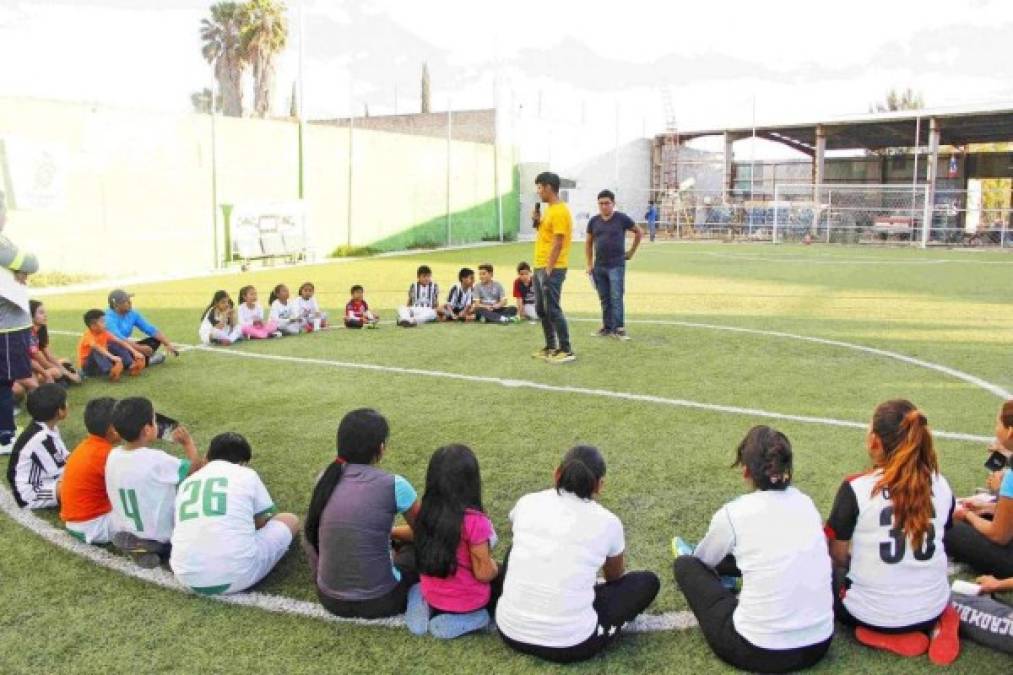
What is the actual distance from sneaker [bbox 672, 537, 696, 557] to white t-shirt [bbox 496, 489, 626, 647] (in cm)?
82

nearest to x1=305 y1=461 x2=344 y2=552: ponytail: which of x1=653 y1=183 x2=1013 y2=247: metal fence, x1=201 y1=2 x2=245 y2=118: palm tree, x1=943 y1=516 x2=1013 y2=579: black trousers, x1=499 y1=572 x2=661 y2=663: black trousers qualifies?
x1=499 y1=572 x2=661 y2=663: black trousers

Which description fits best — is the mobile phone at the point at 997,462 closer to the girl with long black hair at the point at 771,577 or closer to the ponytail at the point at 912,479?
the ponytail at the point at 912,479

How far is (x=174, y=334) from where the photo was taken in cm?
1245

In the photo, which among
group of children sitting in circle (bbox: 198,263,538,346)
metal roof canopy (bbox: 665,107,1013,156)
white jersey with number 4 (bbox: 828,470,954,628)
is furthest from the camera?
metal roof canopy (bbox: 665,107,1013,156)

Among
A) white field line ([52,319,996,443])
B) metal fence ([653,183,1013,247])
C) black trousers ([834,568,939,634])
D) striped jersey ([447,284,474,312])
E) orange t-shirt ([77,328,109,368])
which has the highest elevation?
metal fence ([653,183,1013,247])

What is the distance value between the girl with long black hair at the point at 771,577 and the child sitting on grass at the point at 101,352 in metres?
7.58

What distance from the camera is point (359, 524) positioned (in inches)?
157

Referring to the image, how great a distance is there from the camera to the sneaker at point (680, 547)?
443cm

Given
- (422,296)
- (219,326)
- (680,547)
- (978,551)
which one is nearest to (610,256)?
(422,296)

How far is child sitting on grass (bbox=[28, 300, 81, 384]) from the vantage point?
8938 millimetres

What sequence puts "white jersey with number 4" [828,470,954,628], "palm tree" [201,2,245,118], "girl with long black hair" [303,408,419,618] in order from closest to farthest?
"white jersey with number 4" [828,470,954,628], "girl with long black hair" [303,408,419,618], "palm tree" [201,2,245,118]

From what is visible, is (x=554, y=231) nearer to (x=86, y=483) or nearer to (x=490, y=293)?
(x=490, y=293)

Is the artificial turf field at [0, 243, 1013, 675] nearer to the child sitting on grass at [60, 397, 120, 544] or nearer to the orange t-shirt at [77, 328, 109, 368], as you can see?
the child sitting on grass at [60, 397, 120, 544]

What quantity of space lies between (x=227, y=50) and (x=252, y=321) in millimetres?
37363
